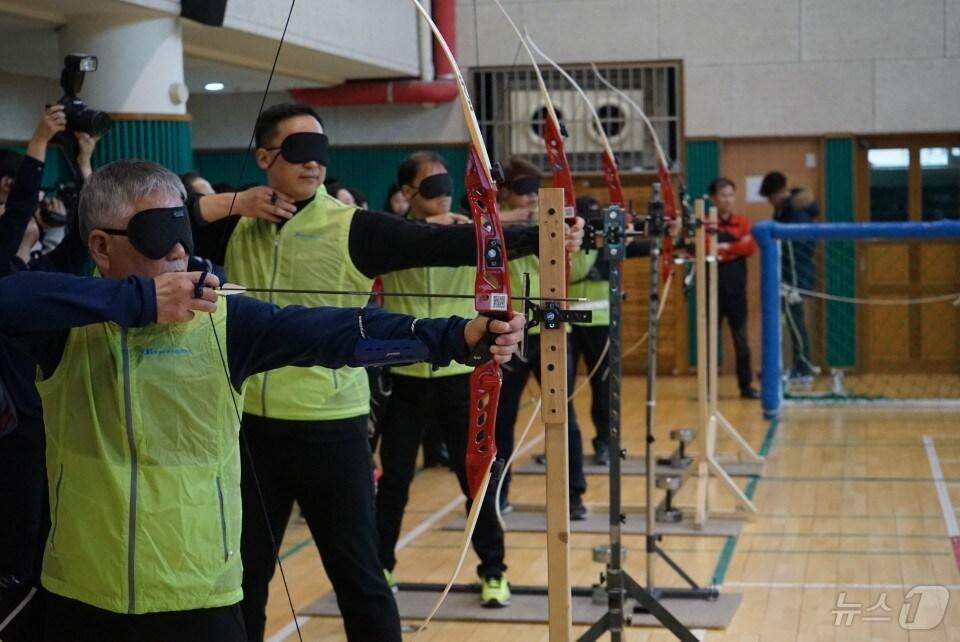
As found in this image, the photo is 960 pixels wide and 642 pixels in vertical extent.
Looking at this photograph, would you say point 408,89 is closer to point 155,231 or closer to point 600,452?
point 600,452

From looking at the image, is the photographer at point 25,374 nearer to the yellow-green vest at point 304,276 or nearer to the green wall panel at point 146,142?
the yellow-green vest at point 304,276

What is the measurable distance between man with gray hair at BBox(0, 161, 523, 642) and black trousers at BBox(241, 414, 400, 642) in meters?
0.73

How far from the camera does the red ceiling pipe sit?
936cm

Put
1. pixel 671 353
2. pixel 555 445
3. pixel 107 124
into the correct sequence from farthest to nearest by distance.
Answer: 1. pixel 671 353
2. pixel 107 124
3. pixel 555 445

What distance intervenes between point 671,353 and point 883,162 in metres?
1.96

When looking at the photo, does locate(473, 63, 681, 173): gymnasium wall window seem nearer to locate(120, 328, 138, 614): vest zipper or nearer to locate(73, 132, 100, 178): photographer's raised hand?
locate(73, 132, 100, 178): photographer's raised hand

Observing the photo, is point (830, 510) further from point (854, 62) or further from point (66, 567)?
point (854, 62)

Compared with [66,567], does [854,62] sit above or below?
above

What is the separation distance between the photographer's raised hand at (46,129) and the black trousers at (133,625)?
1372 millimetres

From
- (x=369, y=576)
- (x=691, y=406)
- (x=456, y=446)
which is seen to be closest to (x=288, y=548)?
(x=456, y=446)

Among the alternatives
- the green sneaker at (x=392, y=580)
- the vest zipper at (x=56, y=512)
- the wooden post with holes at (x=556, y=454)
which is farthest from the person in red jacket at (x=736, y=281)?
the vest zipper at (x=56, y=512)

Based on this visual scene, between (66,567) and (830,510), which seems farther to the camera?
(830,510)

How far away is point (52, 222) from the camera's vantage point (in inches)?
155

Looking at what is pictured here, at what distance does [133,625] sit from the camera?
184 centimetres
